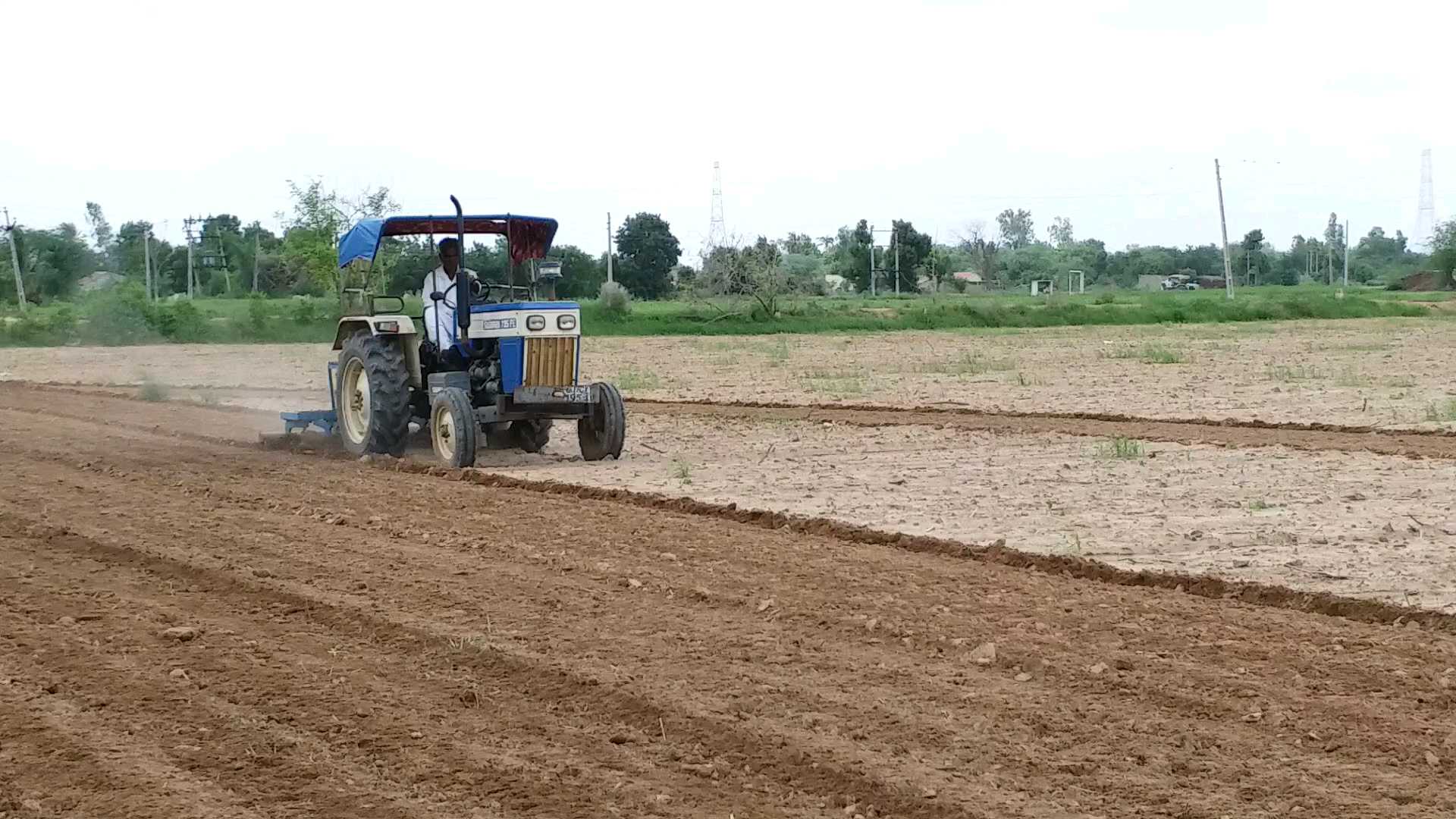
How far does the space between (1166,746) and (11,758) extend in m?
3.72

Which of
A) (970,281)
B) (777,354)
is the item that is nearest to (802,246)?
(970,281)

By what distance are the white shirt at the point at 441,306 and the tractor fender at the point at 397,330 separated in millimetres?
205

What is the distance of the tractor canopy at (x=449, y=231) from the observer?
12.8 metres

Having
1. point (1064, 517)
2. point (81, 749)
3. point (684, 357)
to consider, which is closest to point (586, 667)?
point (81, 749)

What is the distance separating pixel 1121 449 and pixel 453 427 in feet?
18.0

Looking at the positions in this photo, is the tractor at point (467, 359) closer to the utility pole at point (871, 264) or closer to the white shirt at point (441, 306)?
the white shirt at point (441, 306)

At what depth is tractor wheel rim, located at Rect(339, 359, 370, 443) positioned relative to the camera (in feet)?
45.3

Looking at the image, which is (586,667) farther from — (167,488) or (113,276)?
(113,276)

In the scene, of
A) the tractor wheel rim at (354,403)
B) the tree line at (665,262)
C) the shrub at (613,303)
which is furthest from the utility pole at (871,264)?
the tractor wheel rim at (354,403)

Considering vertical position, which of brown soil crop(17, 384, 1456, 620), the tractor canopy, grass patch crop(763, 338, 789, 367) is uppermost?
the tractor canopy

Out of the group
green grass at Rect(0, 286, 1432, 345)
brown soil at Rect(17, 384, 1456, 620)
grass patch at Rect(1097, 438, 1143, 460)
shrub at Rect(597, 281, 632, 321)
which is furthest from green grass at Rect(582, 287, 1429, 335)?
grass patch at Rect(1097, 438, 1143, 460)

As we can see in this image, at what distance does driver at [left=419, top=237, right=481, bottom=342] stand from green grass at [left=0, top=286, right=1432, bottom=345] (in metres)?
16.8

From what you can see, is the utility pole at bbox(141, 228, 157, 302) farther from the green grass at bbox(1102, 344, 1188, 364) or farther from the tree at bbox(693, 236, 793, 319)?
the green grass at bbox(1102, 344, 1188, 364)

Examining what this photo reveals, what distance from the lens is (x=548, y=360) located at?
12.9 meters
